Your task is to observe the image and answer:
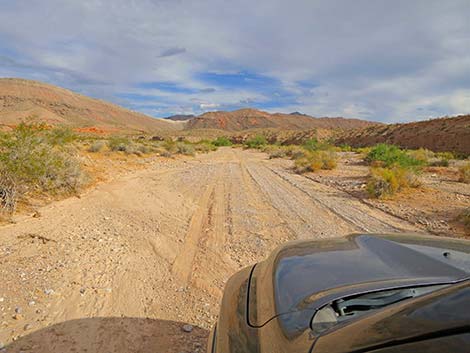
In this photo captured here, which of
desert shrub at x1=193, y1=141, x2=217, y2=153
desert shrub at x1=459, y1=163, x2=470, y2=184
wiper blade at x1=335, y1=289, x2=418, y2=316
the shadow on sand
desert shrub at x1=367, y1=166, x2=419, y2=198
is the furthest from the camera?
desert shrub at x1=193, y1=141, x2=217, y2=153

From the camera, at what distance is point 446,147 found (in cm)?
3612

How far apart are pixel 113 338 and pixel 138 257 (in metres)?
1.95

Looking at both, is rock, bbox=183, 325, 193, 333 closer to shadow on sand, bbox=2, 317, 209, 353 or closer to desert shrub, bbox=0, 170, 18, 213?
shadow on sand, bbox=2, 317, 209, 353

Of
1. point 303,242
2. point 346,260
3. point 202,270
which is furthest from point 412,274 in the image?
point 202,270

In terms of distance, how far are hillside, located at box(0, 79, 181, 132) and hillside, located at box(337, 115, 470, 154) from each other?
7030 centimetres

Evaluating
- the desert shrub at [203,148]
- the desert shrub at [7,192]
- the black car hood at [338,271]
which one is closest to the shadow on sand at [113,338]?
the black car hood at [338,271]

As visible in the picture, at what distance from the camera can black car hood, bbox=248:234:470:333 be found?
1.63m

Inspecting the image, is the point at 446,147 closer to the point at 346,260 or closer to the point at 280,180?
Result: the point at 280,180

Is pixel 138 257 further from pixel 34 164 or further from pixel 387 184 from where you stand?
pixel 387 184

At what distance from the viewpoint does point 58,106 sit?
110 meters

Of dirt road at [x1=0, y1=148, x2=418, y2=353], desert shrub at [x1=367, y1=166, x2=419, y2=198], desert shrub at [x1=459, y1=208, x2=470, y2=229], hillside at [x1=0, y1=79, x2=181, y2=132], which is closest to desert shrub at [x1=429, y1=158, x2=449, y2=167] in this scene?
desert shrub at [x1=367, y1=166, x2=419, y2=198]

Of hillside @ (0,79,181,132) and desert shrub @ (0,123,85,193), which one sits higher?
hillside @ (0,79,181,132)

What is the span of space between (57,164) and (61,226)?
10.1 ft

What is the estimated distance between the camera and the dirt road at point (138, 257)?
11.0ft
